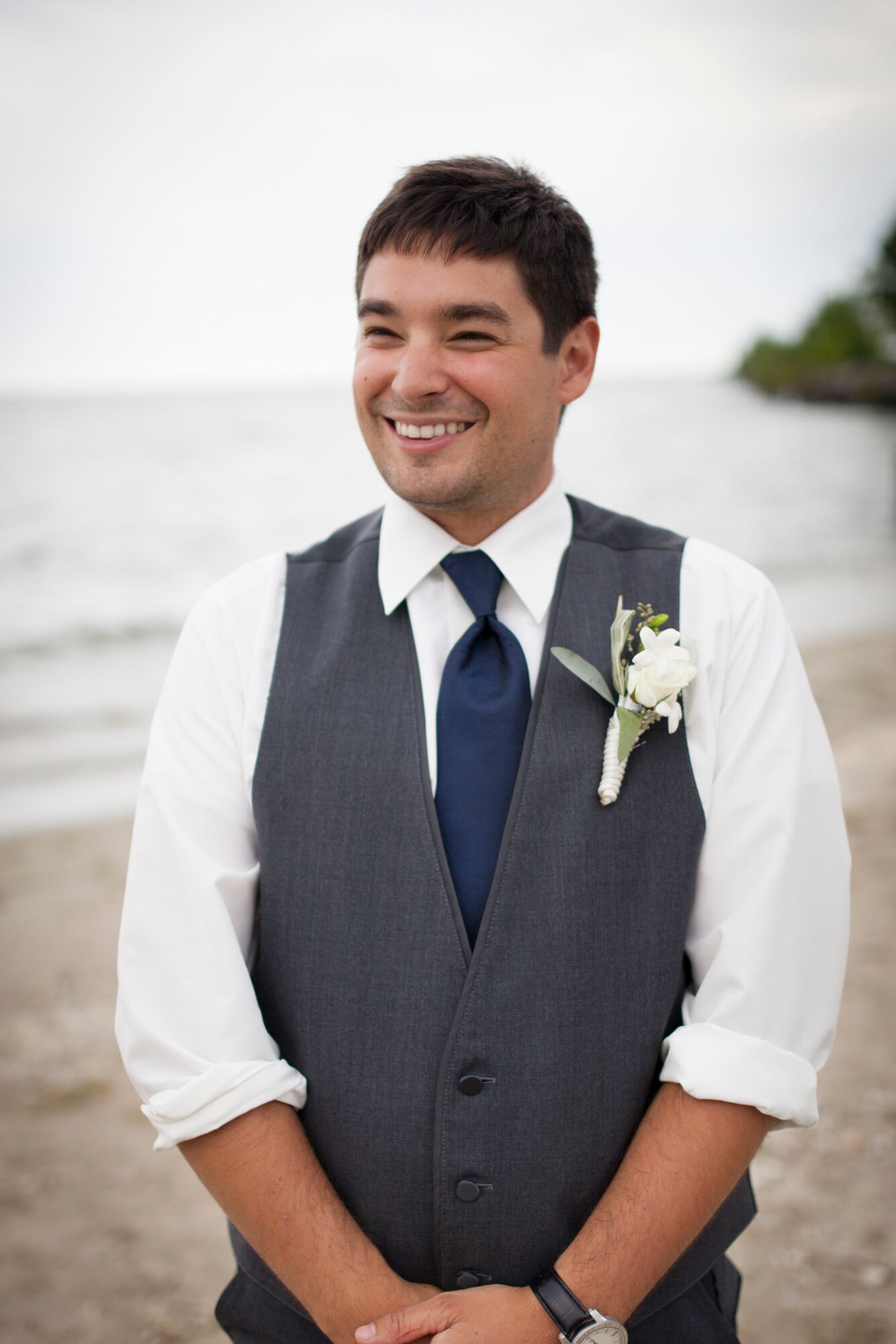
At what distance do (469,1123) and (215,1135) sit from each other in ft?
1.15

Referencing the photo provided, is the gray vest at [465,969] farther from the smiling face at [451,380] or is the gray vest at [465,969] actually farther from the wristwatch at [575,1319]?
the smiling face at [451,380]

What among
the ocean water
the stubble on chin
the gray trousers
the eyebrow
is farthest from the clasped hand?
the ocean water

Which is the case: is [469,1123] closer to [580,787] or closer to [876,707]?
[580,787]

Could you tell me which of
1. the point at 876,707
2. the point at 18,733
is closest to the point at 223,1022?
the point at 18,733

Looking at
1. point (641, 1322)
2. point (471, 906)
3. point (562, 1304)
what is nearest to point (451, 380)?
point (471, 906)

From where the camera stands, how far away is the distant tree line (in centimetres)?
3709

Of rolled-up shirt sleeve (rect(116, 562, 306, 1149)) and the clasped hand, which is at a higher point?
rolled-up shirt sleeve (rect(116, 562, 306, 1149))

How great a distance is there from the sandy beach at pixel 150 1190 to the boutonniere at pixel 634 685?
5.37 feet

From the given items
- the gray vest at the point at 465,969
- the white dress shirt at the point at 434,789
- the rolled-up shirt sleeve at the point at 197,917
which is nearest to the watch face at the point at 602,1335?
the gray vest at the point at 465,969

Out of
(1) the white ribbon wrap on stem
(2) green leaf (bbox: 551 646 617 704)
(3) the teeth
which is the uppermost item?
(3) the teeth

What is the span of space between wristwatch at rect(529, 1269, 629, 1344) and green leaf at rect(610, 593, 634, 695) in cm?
80

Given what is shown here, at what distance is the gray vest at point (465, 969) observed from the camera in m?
1.30

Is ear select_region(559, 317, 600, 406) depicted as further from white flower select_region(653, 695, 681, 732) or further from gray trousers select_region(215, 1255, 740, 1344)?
gray trousers select_region(215, 1255, 740, 1344)

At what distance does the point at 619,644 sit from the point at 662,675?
0.35 feet
